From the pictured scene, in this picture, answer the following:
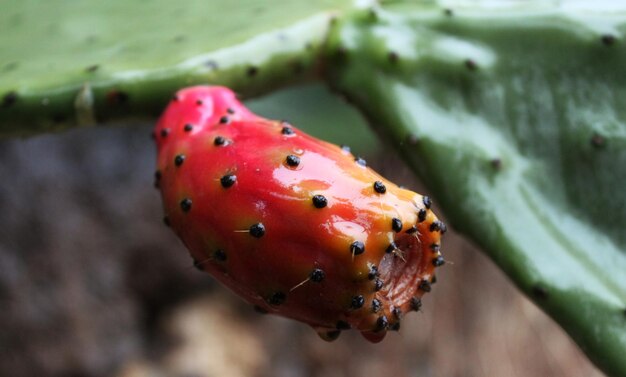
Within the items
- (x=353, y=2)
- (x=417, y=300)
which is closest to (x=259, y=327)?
(x=353, y=2)

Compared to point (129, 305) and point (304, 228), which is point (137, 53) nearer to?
point (304, 228)

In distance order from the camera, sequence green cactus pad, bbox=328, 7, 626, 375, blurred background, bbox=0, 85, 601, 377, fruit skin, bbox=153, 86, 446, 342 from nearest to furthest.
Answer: fruit skin, bbox=153, 86, 446, 342
green cactus pad, bbox=328, 7, 626, 375
blurred background, bbox=0, 85, 601, 377

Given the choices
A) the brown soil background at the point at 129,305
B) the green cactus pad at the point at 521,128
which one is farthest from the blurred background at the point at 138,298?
the green cactus pad at the point at 521,128

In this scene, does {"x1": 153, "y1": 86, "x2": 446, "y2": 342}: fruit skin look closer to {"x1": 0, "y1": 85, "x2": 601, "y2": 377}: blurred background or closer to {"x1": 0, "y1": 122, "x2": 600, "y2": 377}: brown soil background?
{"x1": 0, "y1": 85, "x2": 601, "y2": 377}: blurred background

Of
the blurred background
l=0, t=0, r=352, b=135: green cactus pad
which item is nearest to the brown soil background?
the blurred background

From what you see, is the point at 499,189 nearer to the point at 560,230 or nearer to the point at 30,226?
the point at 560,230

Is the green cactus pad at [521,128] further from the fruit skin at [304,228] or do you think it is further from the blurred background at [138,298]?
the blurred background at [138,298]
